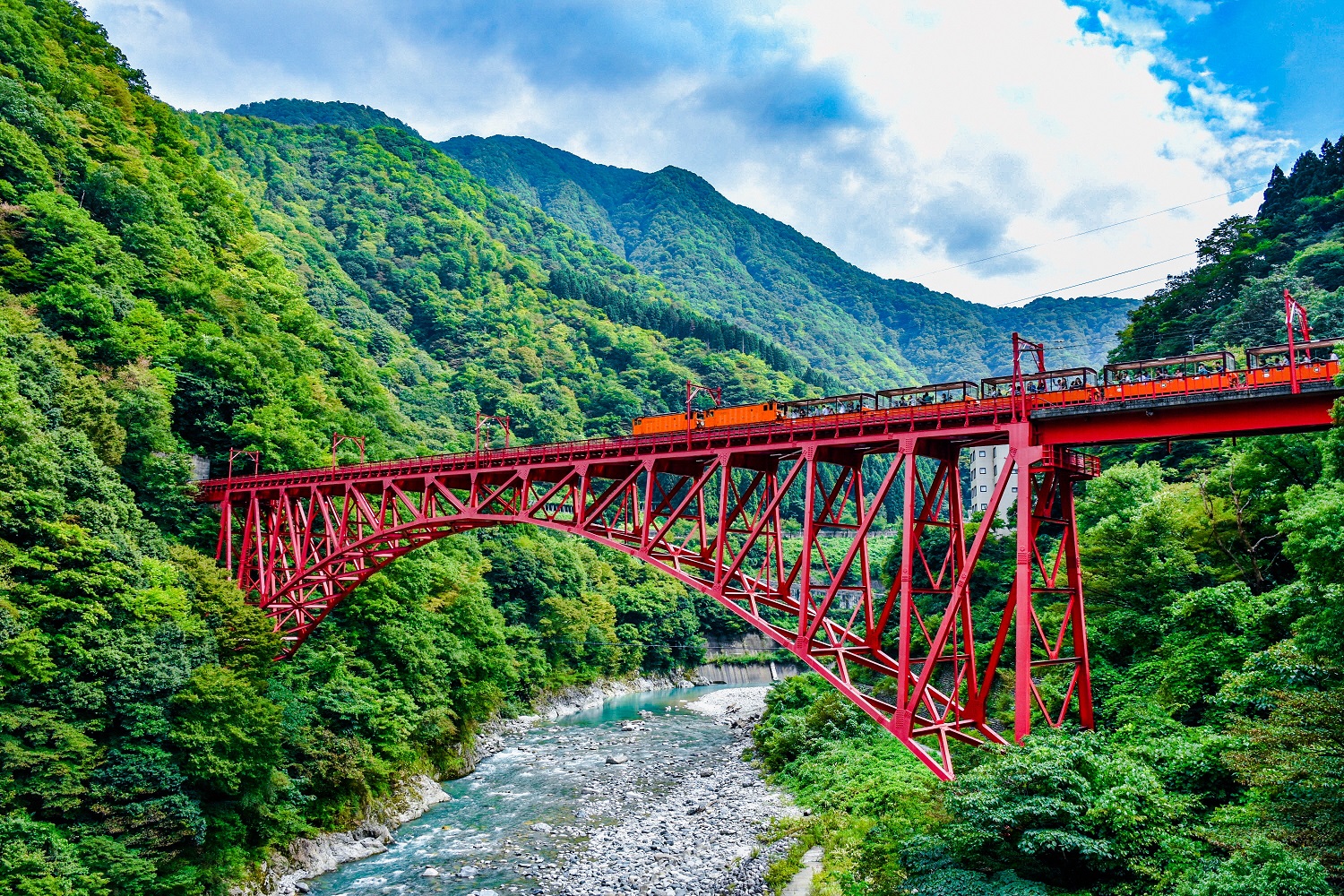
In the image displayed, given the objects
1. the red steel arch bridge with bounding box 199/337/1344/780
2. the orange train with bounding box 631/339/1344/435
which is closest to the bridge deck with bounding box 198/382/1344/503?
the red steel arch bridge with bounding box 199/337/1344/780

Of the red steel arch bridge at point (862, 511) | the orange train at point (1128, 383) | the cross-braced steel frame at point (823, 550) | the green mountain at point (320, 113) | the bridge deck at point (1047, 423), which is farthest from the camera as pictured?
the green mountain at point (320, 113)

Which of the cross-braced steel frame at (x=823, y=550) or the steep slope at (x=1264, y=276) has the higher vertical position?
the steep slope at (x=1264, y=276)

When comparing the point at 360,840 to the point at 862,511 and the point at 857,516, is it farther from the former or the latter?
the point at 862,511

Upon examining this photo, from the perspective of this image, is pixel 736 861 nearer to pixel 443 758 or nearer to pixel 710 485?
pixel 443 758

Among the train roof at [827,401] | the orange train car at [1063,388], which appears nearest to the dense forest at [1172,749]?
the orange train car at [1063,388]

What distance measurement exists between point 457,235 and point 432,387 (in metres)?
34.4

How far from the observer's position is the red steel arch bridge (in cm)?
1548

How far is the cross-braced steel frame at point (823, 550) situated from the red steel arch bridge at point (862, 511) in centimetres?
7

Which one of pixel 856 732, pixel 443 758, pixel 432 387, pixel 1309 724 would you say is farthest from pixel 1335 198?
pixel 432 387

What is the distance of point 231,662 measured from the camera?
23.2 m

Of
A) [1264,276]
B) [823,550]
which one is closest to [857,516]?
[823,550]

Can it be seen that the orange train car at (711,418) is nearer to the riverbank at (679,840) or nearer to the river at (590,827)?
the riverbank at (679,840)

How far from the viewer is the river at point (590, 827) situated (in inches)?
853

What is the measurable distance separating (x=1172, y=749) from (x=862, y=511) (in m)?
7.46
